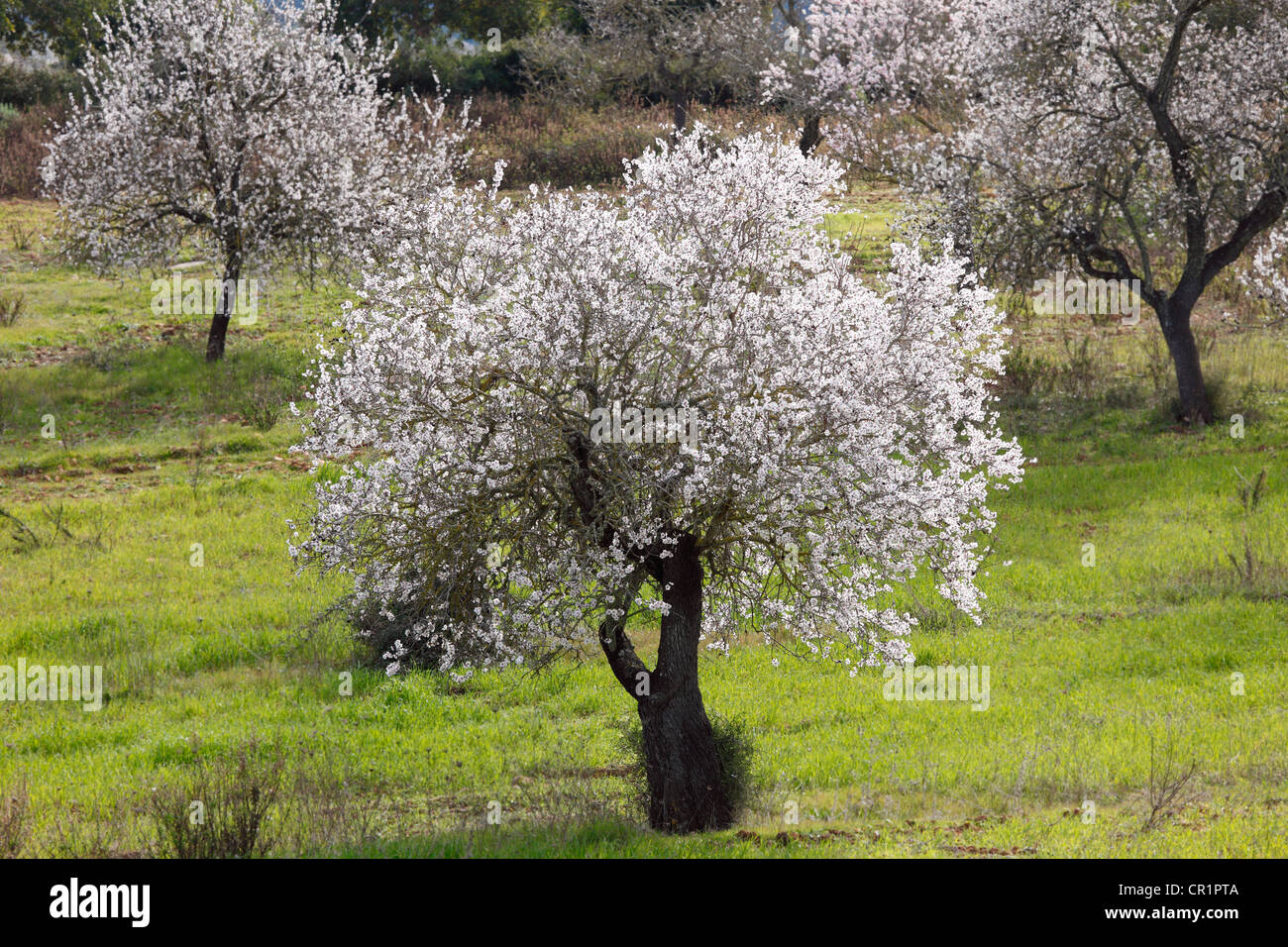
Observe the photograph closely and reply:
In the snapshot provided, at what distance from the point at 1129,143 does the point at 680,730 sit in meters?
17.9

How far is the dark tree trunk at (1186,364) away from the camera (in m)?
24.9

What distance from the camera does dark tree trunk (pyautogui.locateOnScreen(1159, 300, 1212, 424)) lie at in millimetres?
24938

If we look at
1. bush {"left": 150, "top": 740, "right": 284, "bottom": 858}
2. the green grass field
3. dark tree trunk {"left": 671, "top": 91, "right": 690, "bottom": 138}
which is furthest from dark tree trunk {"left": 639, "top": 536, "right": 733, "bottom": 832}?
dark tree trunk {"left": 671, "top": 91, "right": 690, "bottom": 138}

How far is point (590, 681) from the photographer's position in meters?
17.5

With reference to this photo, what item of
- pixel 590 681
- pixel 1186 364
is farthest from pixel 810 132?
pixel 590 681

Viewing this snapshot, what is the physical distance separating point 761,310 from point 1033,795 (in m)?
5.65

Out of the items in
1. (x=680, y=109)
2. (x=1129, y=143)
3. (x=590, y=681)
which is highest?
(x=680, y=109)

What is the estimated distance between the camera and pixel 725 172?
11.8m

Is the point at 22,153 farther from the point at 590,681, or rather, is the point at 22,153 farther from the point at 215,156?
the point at 590,681

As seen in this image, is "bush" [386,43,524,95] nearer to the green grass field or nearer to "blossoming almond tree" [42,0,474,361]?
"blossoming almond tree" [42,0,474,361]

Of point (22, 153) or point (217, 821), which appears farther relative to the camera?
point (22, 153)

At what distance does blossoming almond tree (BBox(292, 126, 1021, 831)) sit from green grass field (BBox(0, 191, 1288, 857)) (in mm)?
1493

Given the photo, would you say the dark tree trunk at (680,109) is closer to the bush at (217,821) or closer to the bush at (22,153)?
the bush at (22,153)
